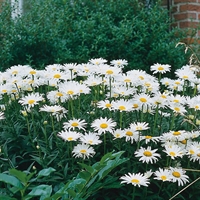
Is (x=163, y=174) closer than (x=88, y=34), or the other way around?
(x=163, y=174)

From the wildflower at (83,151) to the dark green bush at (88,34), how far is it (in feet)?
7.92

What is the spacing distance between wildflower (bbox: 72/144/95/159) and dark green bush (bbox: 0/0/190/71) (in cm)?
241

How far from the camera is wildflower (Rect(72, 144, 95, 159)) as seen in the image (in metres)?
1.84

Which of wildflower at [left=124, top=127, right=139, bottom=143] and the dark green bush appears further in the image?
the dark green bush

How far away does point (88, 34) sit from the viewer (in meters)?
4.53

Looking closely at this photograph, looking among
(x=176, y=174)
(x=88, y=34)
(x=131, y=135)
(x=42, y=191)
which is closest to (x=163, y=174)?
(x=176, y=174)

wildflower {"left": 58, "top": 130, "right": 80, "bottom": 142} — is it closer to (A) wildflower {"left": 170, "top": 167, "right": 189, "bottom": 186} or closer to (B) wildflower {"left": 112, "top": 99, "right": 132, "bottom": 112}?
(B) wildflower {"left": 112, "top": 99, "right": 132, "bottom": 112}

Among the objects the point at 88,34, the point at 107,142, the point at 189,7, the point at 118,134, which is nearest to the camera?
the point at 118,134

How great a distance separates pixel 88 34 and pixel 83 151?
9.34 feet

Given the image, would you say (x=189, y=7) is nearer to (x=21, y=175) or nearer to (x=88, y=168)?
(x=88, y=168)

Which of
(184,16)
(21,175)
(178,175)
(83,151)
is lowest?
(178,175)

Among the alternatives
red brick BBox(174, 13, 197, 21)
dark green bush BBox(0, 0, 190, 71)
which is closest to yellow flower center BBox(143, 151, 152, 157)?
dark green bush BBox(0, 0, 190, 71)

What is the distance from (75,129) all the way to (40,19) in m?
2.52

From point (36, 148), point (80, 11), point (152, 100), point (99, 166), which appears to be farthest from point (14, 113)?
point (80, 11)
